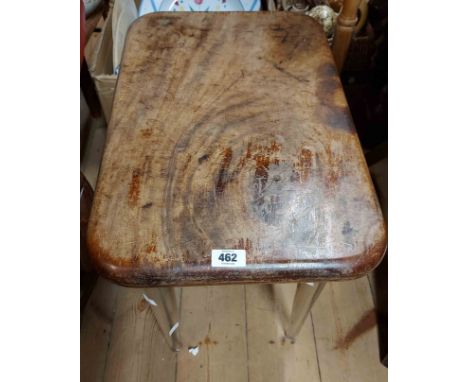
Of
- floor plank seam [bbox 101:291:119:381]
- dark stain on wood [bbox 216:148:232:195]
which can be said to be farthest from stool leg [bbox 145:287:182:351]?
dark stain on wood [bbox 216:148:232:195]

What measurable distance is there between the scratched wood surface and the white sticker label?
368mm

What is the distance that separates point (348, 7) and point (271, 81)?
237 mm

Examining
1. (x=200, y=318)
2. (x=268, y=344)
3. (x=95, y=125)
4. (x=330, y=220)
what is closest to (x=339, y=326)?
(x=268, y=344)

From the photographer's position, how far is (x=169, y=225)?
423 mm

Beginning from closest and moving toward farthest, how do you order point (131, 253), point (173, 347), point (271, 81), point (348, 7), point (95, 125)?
point (131, 253) → point (271, 81) → point (348, 7) → point (173, 347) → point (95, 125)

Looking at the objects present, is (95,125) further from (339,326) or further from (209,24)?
(339,326)

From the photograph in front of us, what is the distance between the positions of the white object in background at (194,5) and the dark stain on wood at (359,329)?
2.43 ft

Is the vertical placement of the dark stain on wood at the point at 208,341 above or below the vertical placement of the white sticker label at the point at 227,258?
below

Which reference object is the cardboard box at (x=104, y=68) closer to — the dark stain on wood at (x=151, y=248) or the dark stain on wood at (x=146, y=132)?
the dark stain on wood at (x=146, y=132)

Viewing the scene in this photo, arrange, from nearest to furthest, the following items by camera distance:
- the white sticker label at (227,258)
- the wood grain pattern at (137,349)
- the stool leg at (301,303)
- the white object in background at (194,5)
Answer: the white sticker label at (227,258) → the stool leg at (301,303) → the wood grain pattern at (137,349) → the white object in background at (194,5)

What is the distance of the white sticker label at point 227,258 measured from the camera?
0.41 metres

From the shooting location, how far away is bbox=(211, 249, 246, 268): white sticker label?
0.41 m

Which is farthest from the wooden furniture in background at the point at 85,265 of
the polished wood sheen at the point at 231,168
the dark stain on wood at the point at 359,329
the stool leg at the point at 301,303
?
the dark stain on wood at the point at 359,329

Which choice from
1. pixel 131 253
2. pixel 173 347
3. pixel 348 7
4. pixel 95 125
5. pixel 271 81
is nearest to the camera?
pixel 131 253
